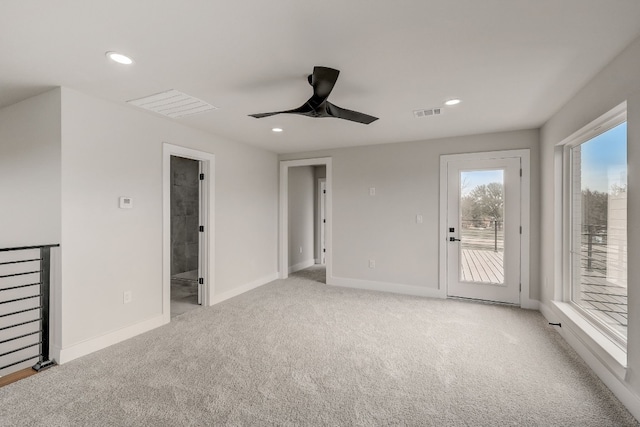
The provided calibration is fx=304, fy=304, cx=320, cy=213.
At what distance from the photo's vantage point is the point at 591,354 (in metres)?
2.43

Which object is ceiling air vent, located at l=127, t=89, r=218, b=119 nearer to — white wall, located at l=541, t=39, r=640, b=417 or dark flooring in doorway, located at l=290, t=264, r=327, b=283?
white wall, located at l=541, t=39, r=640, b=417

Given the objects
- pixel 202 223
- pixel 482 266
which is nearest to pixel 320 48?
pixel 202 223

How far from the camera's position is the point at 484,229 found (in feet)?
13.5

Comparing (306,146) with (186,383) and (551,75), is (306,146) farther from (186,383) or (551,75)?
(186,383)

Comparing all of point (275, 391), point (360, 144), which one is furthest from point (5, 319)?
point (360, 144)

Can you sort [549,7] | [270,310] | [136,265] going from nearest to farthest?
[549,7], [136,265], [270,310]

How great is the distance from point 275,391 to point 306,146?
11.8ft

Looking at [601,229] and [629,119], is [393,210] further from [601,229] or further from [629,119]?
[629,119]

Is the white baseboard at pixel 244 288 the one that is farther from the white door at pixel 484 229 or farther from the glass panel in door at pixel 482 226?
the glass panel in door at pixel 482 226

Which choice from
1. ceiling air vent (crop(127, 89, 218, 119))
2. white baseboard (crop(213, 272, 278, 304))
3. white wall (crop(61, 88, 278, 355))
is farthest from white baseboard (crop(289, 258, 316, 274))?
ceiling air vent (crop(127, 89, 218, 119))

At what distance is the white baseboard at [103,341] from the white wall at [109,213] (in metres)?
0.03

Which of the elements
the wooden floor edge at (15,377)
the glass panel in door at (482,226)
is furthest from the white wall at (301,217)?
the wooden floor edge at (15,377)

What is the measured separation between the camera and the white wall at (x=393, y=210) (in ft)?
14.3

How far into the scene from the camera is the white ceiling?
157 cm
